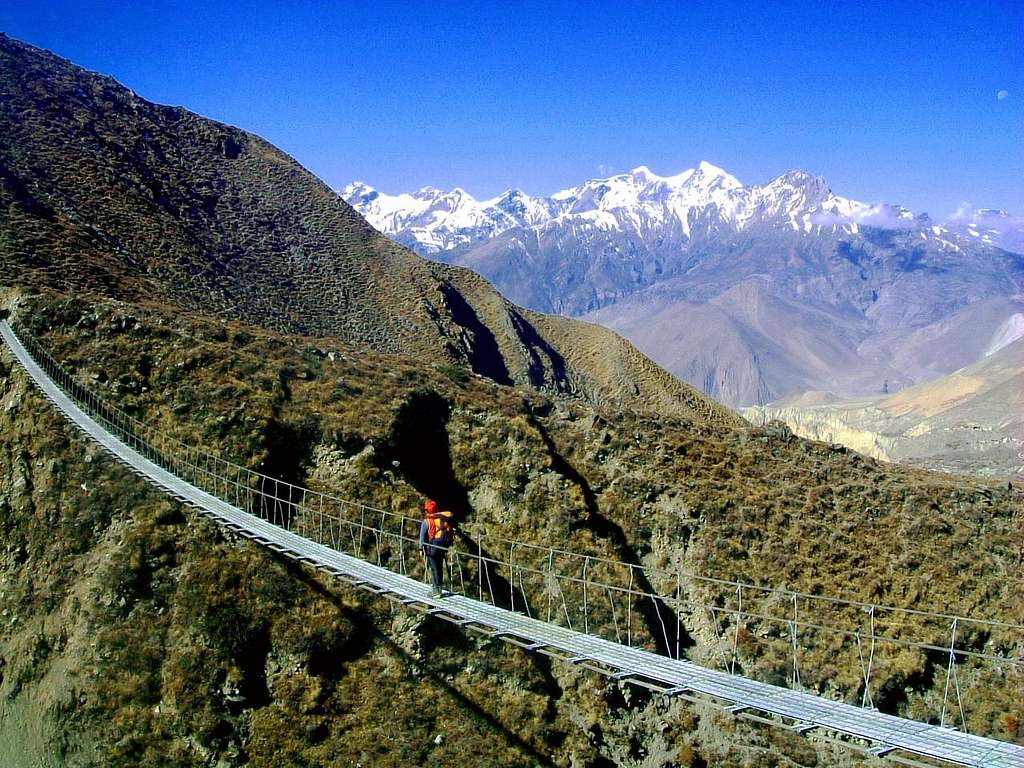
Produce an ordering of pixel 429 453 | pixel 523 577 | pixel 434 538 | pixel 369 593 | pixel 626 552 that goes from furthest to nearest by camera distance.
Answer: pixel 429 453 < pixel 626 552 < pixel 523 577 < pixel 369 593 < pixel 434 538

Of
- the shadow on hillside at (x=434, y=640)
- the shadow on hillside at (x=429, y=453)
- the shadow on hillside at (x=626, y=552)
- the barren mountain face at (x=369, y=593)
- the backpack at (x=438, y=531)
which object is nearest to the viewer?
the backpack at (x=438, y=531)

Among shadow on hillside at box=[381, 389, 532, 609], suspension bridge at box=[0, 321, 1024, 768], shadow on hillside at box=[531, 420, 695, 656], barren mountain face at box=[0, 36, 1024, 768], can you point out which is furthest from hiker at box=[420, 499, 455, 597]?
shadow on hillside at box=[531, 420, 695, 656]

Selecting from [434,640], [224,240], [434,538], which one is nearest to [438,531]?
[434,538]

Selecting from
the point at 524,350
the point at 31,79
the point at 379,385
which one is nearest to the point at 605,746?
the point at 379,385

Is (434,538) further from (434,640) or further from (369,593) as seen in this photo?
(369,593)

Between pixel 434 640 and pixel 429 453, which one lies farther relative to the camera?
pixel 429 453

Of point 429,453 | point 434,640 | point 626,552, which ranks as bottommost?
point 434,640

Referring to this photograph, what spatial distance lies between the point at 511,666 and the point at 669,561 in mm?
8782

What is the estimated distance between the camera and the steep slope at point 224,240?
47.2m

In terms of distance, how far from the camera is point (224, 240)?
61.0m

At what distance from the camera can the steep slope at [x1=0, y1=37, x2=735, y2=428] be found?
155ft

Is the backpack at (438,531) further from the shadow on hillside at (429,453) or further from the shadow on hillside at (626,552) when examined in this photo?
the shadow on hillside at (626,552)

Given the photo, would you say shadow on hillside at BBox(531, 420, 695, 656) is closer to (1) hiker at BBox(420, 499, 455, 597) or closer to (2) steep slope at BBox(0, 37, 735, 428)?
(1) hiker at BBox(420, 499, 455, 597)

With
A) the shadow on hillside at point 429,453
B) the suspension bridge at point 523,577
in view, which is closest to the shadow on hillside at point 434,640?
the suspension bridge at point 523,577
